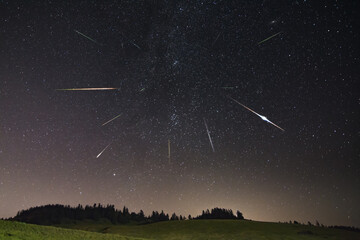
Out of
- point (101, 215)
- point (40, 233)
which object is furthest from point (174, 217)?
point (40, 233)

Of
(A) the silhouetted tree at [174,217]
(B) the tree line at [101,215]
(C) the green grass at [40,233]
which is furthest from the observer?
(A) the silhouetted tree at [174,217]

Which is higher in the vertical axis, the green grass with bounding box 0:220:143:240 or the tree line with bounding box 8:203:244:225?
the tree line with bounding box 8:203:244:225

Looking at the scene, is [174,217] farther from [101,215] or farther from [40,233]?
[40,233]

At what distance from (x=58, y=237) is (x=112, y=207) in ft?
446

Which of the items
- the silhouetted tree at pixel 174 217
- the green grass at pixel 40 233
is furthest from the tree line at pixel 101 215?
the green grass at pixel 40 233

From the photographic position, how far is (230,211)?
474ft

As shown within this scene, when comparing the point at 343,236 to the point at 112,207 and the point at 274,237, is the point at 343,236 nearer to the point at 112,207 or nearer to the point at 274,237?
the point at 274,237

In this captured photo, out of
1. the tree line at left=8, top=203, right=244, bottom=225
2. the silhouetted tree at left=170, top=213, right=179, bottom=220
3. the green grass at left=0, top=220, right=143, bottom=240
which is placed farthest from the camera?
the silhouetted tree at left=170, top=213, right=179, bottom=220

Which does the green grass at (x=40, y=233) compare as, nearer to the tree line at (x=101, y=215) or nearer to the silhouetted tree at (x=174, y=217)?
the tree line at (x=101, y=215)

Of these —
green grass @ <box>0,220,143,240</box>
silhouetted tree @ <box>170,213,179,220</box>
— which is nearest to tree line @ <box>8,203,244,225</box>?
silhouetted tree @ <box>170,213,179,220</box>

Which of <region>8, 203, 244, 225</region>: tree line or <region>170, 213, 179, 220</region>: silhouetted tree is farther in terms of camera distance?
<region>170, 213, 179, 220</region>: silhouetted tree

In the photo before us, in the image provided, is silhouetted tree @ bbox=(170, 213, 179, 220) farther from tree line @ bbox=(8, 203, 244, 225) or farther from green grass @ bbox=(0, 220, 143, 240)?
green grass @ bbox=(0, 220, 143, 240)

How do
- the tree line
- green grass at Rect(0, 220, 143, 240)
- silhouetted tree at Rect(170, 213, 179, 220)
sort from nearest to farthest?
1. green grass at Rect(0, 220, 143, 240)
2. the tree line
3. silhouetted tree at Rect(170, 213, 179, 220)

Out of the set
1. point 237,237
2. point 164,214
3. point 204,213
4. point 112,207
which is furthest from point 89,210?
point 237,237
